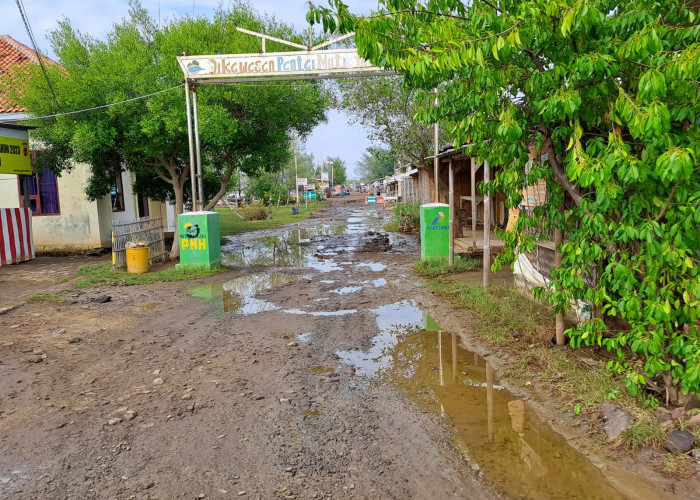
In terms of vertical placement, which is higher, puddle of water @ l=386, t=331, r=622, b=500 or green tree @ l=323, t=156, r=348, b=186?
green tree @ l=323, t=156, r=348, b=186

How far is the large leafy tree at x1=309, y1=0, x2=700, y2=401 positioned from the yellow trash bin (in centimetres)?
1029

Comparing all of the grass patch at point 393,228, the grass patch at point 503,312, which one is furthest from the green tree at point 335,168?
the grass patch at point 503,312

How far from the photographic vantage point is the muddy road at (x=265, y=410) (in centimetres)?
383

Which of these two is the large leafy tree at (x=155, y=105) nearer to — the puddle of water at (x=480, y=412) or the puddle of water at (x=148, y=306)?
the puddle of water at (x=148, y=306)

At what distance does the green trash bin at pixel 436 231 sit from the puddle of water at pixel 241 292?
336cm

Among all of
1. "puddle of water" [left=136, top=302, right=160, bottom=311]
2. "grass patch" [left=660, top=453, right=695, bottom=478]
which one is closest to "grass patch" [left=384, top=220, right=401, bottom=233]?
"puddle of water" [left=136, top=302, right=160, bottom=311]

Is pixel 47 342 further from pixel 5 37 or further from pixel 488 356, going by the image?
pixel 5 37

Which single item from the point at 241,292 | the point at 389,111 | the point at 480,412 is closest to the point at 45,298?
the point at 241,292

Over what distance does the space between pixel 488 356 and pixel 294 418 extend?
9.01ft

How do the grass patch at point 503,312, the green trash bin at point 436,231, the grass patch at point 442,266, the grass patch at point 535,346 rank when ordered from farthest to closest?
1. the green trash bin at point 436,231
2. the grass patch at point 442,266
3. the grass patch at point 503,312
4. the grass patch at point 535,346

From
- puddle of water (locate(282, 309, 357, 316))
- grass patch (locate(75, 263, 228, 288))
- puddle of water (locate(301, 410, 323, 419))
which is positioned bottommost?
puddle of water (locate(301, 410, 323, 419))

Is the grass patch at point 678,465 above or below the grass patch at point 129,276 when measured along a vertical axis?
below

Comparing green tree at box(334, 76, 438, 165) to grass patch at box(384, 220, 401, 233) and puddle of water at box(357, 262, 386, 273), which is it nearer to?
grass patch at box(384, 220, 401, 233)

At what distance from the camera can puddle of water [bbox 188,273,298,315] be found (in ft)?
31.5
